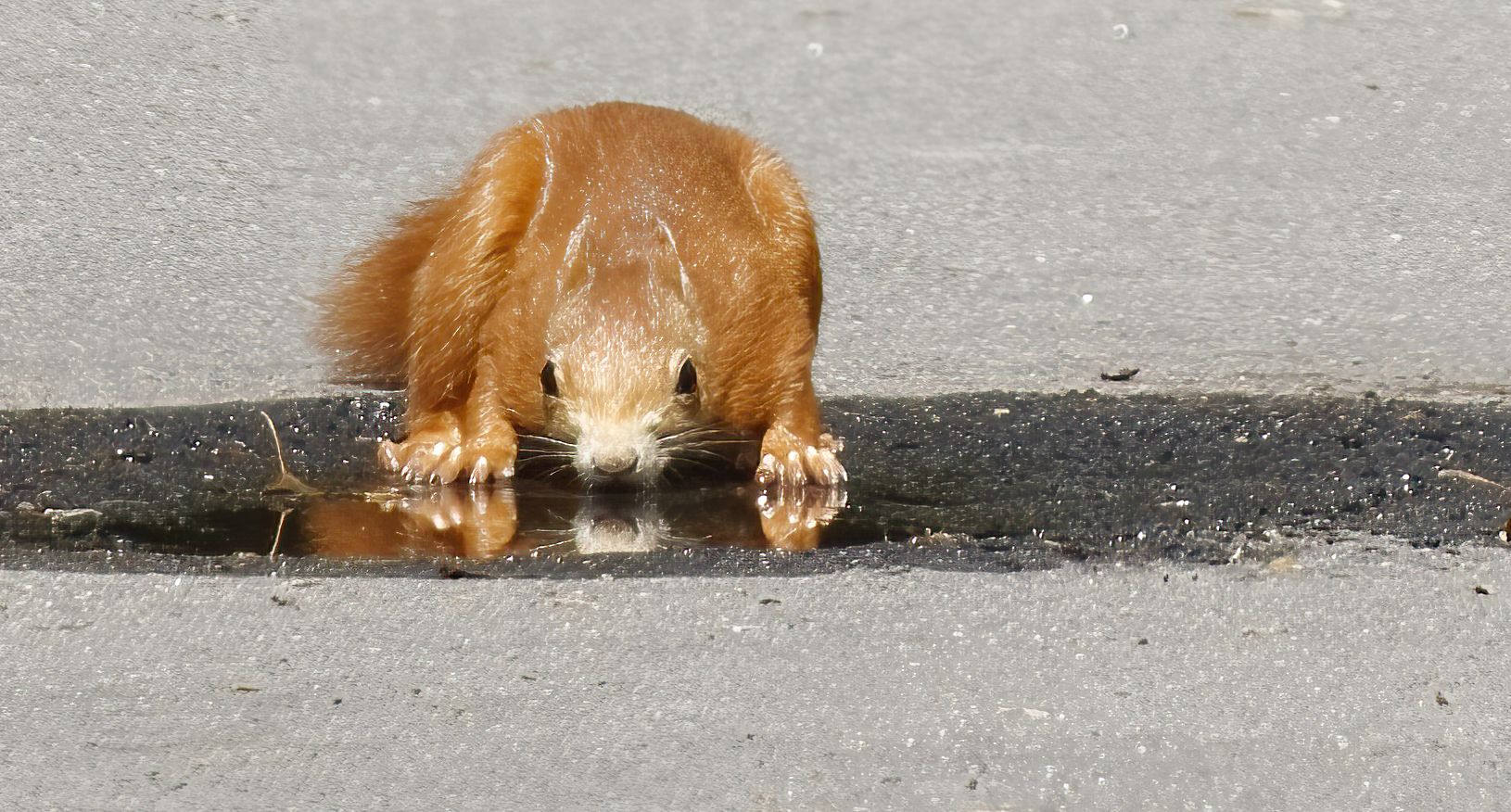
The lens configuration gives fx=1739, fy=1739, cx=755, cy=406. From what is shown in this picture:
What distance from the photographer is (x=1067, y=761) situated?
341cm

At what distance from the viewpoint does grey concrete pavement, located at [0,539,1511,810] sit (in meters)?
3.33

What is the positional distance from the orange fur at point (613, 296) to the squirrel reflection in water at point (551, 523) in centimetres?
19

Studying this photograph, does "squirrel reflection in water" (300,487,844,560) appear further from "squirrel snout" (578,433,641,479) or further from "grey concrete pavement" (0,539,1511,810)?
"grey concrete pavement" (0,539,1511,810)

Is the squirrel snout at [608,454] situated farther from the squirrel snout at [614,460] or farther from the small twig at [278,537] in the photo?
the small twig at [278,537]

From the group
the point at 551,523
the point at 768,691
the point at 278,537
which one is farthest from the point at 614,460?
the point at 768,691

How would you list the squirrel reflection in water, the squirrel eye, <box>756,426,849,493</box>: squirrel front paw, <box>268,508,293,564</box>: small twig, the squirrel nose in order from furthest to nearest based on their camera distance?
1. <box>756,426,849,493</box>: squirrel front paw
2. the squirrel eye
3. the squirrel nose
4. the squirrel reflection in water
5. <box>268,508,293,564</box>: small twig

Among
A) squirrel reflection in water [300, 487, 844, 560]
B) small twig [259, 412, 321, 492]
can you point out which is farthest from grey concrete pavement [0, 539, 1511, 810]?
small twig [259, 412, 321, 492]

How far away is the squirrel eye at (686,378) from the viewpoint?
501 centimetres

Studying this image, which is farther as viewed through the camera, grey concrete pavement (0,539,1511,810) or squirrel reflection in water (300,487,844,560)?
squirrel reflection in water (300,487,844,560)

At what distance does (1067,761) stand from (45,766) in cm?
199

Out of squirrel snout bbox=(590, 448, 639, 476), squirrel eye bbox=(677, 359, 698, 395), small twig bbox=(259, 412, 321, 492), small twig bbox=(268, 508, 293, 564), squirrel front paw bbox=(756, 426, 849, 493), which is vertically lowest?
squirrel front paw bbox=(756, 426, 849, 493)

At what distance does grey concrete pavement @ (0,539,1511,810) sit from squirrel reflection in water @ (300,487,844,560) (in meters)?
0.39

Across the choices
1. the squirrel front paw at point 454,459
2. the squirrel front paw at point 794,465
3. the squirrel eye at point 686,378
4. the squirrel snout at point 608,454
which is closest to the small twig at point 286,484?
the squirrel front paw at point 454,459

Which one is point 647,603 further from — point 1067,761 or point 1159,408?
point 1159,408
